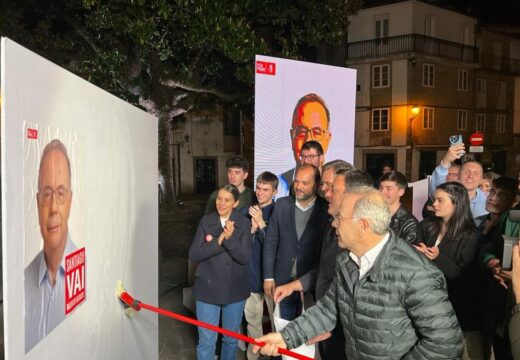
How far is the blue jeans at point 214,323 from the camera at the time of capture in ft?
13.0

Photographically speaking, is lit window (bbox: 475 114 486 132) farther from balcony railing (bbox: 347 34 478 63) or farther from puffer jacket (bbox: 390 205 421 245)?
puffer jacket (bbox: 390 205 421 245)

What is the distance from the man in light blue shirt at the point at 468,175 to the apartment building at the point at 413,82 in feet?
81.9

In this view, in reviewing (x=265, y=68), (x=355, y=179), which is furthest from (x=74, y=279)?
(x=265, y=68)

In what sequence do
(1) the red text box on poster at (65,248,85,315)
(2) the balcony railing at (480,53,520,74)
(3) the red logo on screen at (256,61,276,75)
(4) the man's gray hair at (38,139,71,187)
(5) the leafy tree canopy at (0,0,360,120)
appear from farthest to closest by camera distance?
(2) the balcony railing at (480,53,520,74) < (5) the leafy tree canopy at (0,0,360,120) < (3) the red logo on screen at (256,61,276,75) < (1) the red text box on poster at (65,248,85,315) < (4) the man's gray hair at (38,139,71,187)

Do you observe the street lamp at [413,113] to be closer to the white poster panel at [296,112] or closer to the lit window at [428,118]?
the lit window at [428,118]

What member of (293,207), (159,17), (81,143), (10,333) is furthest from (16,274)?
(159,17)

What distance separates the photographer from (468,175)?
5.00 meters

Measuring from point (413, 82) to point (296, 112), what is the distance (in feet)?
84.0

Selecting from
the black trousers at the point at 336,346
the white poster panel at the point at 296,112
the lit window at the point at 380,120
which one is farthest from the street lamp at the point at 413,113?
the black trousers at the point at 336,346

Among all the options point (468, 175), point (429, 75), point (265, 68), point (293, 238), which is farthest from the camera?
point (429, 75)

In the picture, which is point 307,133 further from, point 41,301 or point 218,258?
point 41,301

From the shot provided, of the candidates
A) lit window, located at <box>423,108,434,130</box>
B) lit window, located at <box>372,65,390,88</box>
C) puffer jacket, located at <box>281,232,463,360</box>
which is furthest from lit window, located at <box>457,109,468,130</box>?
puffer jacket, located at <box>281,232,463,360</box>

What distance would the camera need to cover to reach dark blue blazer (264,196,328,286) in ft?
13.3

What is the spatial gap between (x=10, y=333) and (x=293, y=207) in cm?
293
